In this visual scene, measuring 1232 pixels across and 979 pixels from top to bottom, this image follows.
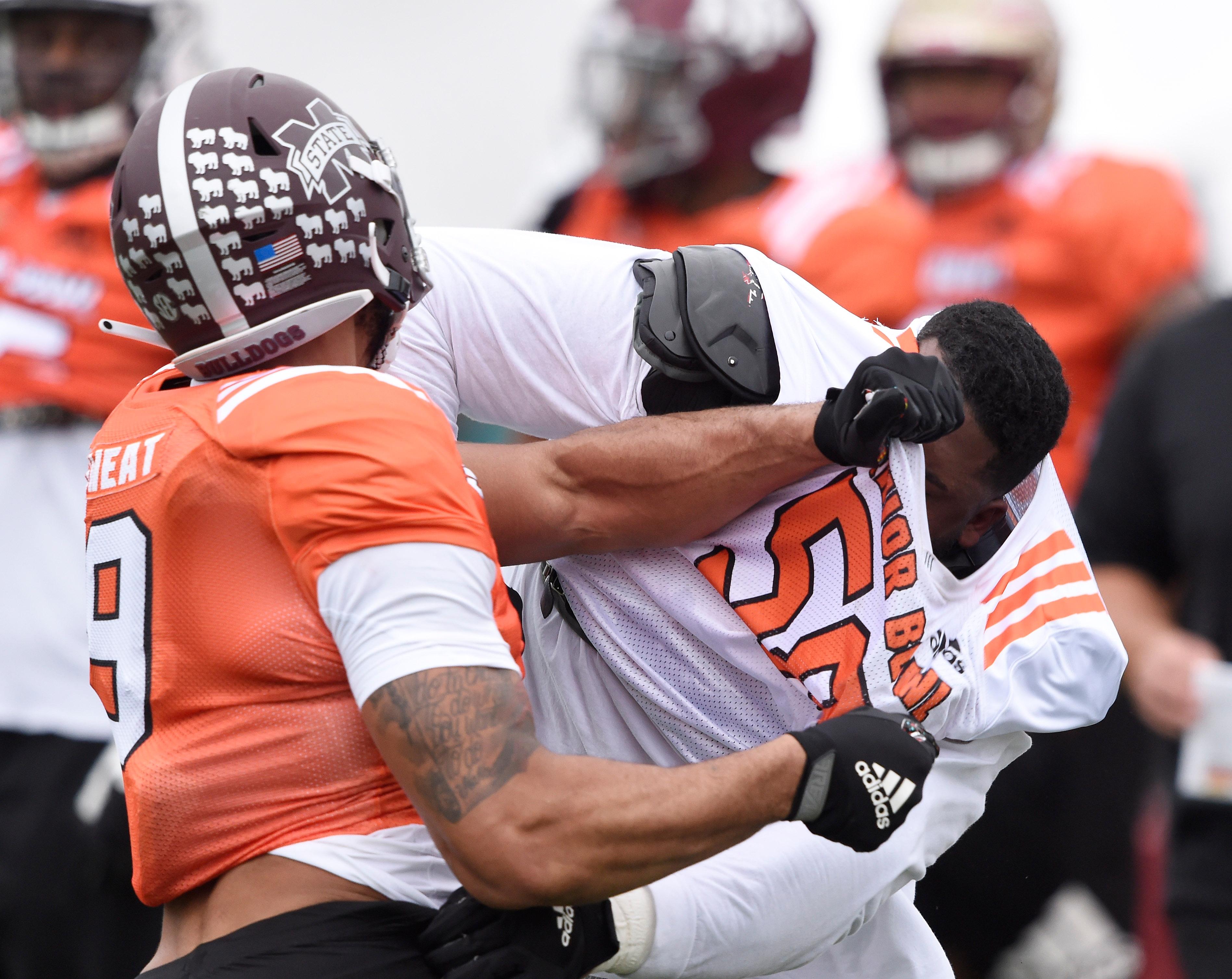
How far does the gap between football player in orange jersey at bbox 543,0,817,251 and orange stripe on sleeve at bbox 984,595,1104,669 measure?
9.89 ft

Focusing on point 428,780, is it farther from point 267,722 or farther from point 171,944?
point 171,944

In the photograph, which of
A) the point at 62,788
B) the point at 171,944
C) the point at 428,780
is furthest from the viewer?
the point at 62,788

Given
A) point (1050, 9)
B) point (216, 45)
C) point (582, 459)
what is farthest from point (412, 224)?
point (216, 45)

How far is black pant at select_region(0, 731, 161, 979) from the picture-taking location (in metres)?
4.23

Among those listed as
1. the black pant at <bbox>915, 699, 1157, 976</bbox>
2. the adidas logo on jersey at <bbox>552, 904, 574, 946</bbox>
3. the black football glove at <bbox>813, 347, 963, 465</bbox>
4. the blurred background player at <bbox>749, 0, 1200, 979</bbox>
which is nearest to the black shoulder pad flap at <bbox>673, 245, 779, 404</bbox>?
the black football glove at <bbox>813, 347, 963, 465</bbox>

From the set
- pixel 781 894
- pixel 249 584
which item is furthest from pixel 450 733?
pixel 781 894

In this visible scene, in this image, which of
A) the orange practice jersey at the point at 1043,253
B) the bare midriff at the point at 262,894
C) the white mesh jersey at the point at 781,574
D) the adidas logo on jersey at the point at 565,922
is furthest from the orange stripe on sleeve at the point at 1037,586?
the orange practice jersey at the point at 1043,253

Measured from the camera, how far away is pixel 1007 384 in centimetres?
249

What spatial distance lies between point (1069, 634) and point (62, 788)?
2750mm

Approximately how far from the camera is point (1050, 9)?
5.30m

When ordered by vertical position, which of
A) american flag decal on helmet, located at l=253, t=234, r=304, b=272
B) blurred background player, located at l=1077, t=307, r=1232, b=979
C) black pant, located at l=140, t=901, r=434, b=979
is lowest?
blurred background player, located at l=1077, t=307, r=1232, b=979

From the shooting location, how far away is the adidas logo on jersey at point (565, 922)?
2.09 meters

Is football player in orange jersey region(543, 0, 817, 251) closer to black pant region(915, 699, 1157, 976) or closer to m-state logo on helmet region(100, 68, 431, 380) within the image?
black pant region(915, 699, 1157, 976)

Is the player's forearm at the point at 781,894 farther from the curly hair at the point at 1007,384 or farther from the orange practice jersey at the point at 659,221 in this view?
the orange practice jersey at the point at 659,221
